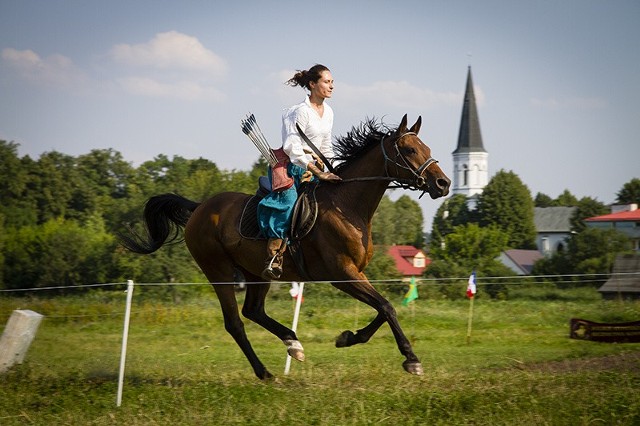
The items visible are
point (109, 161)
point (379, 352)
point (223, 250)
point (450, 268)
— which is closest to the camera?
point (223, 250)

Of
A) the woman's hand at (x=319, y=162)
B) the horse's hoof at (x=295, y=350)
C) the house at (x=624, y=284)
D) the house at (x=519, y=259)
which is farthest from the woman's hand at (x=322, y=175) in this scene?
the house at (x=519, y=259)

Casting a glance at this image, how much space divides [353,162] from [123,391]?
3.32 m

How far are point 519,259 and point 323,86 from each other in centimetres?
7805

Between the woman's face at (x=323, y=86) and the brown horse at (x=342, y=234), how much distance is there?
52cm

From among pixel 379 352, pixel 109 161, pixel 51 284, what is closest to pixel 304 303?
pixel 379 352

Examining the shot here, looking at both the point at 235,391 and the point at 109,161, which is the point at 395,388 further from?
the point at 109,161

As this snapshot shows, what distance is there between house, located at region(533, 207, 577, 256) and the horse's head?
3950 inches

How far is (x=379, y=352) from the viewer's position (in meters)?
13.4

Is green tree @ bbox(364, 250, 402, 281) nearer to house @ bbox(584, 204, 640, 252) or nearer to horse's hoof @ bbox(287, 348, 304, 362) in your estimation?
house @ bbox(584, 204, 640, 252)

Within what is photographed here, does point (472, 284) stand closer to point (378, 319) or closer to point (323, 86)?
point (378, 319)

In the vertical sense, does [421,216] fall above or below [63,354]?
above

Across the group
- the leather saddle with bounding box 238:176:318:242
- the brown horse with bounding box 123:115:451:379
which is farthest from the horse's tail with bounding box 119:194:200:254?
the leather saddle with bounding box 238:176:318:242

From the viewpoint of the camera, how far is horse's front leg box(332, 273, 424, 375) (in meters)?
7.10

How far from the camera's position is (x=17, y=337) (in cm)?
923
